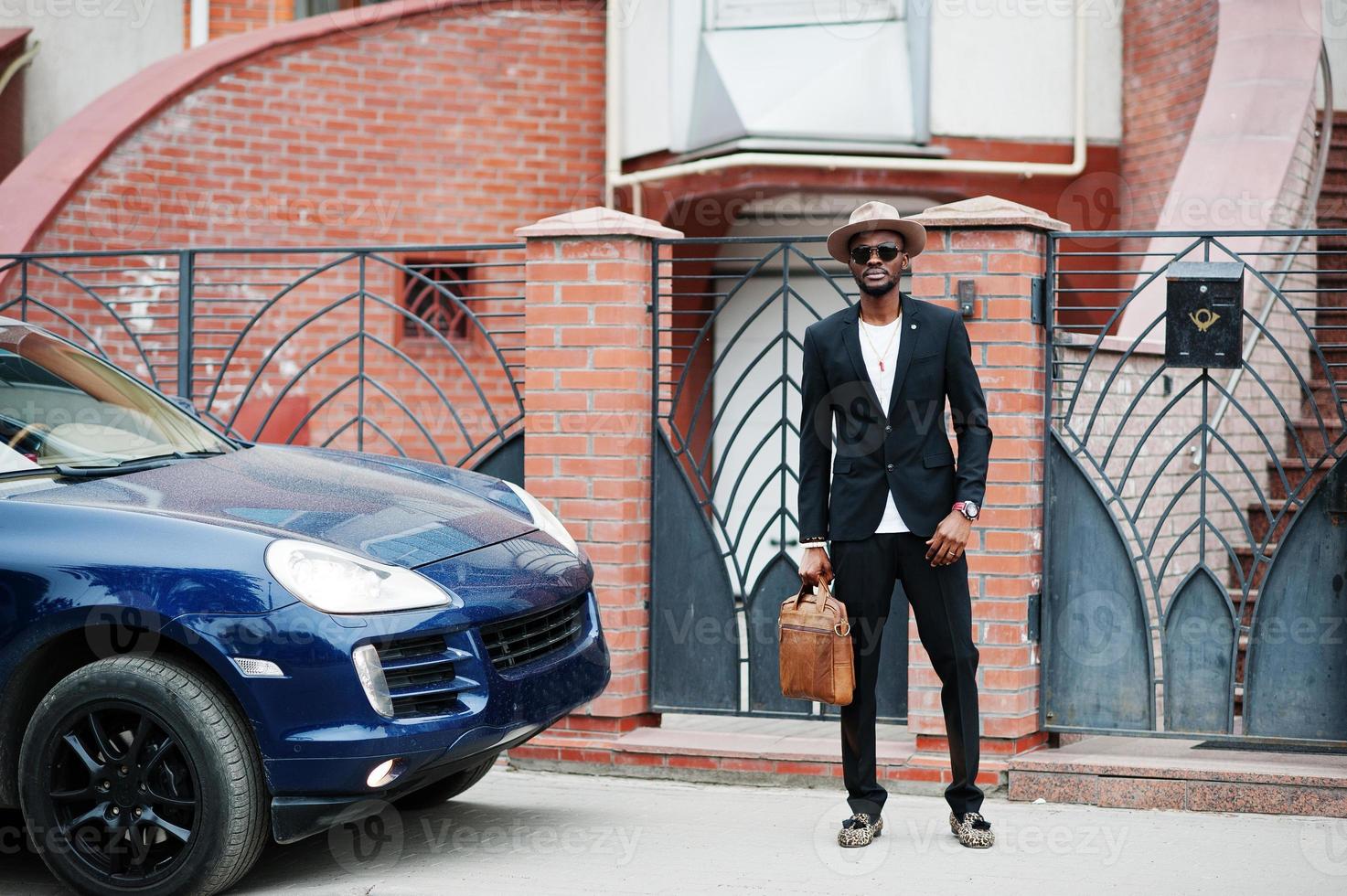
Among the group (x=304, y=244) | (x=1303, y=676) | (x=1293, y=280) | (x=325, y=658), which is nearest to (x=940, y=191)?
(x=1293, y=280)

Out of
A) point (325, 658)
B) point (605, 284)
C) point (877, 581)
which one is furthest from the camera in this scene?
point (605, 284)

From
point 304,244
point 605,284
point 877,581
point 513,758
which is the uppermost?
point 304,244

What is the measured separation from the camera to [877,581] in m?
4.90

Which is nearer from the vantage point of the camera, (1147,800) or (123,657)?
(123,657)

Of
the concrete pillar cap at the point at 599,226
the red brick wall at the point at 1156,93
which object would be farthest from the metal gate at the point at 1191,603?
the red brick wall at the point at 1156,93

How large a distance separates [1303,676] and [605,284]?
3078 mm

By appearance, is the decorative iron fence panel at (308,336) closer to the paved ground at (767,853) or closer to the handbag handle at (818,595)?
the paved ground at (767,853)

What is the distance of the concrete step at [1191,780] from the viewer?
17.4 feet

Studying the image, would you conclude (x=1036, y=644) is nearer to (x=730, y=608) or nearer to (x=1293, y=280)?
(x=730, y=608)

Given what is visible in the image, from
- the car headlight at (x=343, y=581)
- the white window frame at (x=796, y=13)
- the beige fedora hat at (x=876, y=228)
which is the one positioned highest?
the white window frame at (x=796, y=13)

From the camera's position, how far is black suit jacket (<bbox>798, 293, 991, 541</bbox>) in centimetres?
485

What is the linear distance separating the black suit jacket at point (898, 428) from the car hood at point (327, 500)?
1057 mm

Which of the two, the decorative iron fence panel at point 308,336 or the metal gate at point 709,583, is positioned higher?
→ the decorative iron fence panel at point 308,336

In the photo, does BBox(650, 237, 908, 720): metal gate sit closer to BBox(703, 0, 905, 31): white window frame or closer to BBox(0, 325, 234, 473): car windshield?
BBox(0, 325, 234, 473): car windshield
